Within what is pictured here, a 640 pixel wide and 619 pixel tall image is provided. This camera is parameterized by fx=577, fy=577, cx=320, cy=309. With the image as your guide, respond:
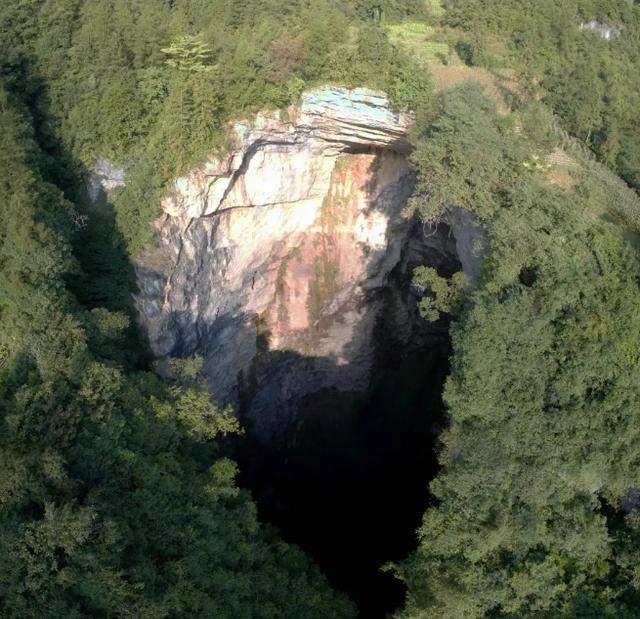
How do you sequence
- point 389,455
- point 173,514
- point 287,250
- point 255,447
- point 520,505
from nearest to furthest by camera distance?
point 173,514, point 520,505, point 287,250, point 255,447, point 389,455

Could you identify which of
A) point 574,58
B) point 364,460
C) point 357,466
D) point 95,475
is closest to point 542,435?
point 95,475

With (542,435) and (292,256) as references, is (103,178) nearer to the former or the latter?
(292,256)

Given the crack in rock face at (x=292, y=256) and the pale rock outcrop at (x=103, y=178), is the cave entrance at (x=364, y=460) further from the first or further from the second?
the pale rock outcrop at (x=103, y=178)

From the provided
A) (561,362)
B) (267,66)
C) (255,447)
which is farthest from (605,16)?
(255,447)

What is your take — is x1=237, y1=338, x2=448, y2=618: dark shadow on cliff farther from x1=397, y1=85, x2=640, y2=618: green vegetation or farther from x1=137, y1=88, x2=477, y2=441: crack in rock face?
x1=397, y1=85, x2=640, y2=618: green vegetation

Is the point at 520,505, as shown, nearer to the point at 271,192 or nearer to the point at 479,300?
the point at 479,300
